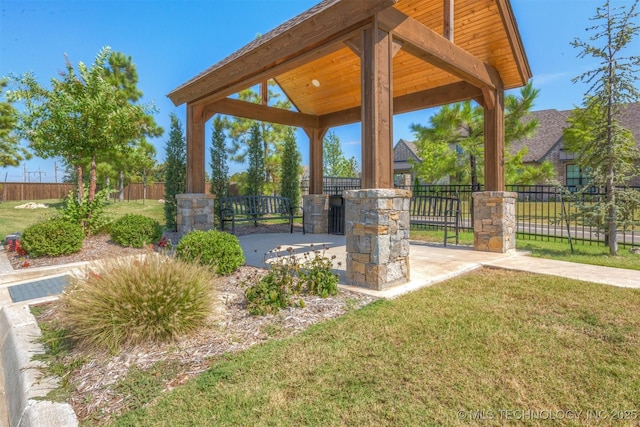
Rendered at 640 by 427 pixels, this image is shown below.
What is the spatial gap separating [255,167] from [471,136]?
23.9 feet

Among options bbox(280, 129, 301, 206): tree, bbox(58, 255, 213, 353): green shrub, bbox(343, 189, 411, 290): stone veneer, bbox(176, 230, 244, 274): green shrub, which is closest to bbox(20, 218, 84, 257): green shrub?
bbox(176, 230, 244, 274): green shrub

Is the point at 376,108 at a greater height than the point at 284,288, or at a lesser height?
greater

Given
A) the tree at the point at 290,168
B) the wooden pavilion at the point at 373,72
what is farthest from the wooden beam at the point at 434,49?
the tree at the point at 290,168

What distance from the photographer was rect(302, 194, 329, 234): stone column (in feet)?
28.8

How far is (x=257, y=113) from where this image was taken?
25.2 ft

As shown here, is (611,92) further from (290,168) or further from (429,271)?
(290,168)

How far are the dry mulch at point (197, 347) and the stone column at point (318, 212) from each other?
5.19 meters

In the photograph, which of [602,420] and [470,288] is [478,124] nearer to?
[470,288]

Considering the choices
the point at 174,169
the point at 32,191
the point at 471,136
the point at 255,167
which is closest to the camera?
the point at 174,169

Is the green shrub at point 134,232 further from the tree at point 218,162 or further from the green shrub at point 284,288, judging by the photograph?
the green shrub at point 284,288

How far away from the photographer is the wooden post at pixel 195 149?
678cm

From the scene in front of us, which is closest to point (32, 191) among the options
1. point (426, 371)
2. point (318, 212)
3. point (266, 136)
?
point (266, 136)

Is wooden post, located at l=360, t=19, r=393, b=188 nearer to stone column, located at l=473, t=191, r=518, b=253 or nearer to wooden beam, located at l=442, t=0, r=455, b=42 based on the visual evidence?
wooden beam, located at l=442, t=0, r=455, b=42

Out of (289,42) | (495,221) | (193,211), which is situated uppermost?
(289,42)
